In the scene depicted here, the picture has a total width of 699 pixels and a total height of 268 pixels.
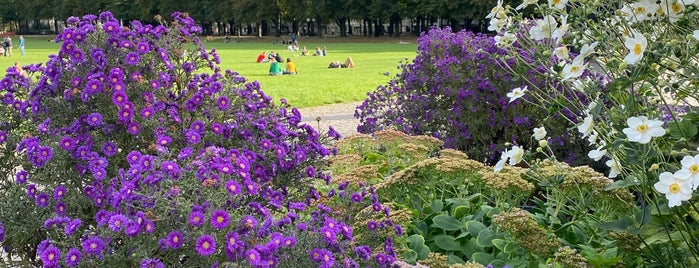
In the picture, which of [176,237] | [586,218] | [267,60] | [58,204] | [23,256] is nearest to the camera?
[176,237]

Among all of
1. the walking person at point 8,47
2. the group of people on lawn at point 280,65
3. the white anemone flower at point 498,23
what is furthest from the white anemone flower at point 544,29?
the walking person at point 8,47

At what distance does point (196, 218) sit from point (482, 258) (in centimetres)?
157

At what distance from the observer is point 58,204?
9.88 feet

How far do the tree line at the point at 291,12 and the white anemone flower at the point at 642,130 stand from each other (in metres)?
57.2

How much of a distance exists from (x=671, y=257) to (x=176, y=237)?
1.95 metres

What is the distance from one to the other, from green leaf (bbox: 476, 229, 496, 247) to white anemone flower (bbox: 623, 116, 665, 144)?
1608 mm

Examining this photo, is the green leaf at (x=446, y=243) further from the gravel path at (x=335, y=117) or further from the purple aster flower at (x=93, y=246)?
the gravel path at (x=335, y=117)

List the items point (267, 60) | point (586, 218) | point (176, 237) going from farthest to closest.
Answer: point (267, 60), point (586, 218), point (176, 237)

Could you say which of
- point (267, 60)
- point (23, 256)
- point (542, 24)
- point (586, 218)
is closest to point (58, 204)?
point (23, 256)

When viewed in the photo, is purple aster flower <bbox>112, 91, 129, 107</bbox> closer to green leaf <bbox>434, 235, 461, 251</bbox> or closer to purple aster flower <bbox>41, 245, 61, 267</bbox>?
purple aster flower <bbox>41, 245, 61, 267</bbox>

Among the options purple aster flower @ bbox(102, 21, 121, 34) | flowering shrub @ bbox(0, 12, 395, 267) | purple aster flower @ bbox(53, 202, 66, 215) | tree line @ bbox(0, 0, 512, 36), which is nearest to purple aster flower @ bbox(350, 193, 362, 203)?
flowering shrub @ bbox(0, 12, 395, 267)

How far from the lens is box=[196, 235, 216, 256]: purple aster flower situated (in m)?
2.41

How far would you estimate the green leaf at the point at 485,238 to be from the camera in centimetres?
357

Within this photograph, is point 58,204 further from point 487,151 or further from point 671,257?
point 487,151
